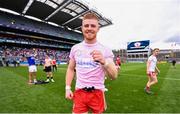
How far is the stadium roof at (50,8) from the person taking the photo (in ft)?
151

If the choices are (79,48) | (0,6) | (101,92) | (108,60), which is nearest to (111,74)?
(108,60)

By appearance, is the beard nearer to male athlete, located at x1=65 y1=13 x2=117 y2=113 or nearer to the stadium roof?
male athlete, located at x1=65 y1=13 x2=117 y2=113

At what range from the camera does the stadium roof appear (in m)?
46.0

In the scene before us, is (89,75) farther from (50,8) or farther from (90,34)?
(50,8)

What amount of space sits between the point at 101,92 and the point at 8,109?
15.2ft

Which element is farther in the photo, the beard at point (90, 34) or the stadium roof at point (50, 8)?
the stadium roof at point (50, 8)

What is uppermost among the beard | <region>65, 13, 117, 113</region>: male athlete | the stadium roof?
the stadium roof

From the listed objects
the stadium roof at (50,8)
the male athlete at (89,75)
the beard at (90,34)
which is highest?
the stadium roof at (50,8)

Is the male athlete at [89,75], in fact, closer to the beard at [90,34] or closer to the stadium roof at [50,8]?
the beard at [90,34]

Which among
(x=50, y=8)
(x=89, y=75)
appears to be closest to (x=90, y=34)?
(x=89, y=75)

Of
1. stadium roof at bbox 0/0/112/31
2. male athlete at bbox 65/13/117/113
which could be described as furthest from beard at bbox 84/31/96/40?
stadium roof at bbox 0/0/112/31

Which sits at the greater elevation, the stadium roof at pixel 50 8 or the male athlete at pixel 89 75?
the stadium roof at pixel 50 8

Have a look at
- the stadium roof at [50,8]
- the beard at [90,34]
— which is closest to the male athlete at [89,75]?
the beard at [90,34]

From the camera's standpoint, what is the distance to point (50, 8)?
50.4 metres
